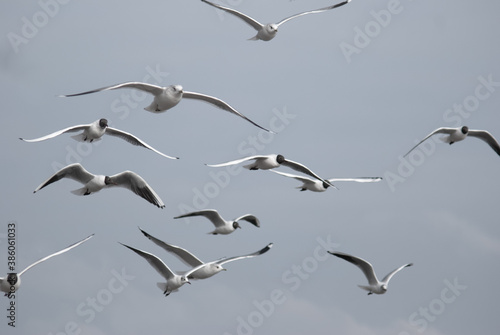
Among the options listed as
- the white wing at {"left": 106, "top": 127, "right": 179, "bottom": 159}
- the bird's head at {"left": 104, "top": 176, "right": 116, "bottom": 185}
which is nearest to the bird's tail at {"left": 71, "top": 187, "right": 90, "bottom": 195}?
the bird's head at {"left": 104, "top": 176, "right": 116, "bottom": 185}

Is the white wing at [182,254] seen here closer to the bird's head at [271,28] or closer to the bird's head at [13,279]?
the bird's head at [13,279]

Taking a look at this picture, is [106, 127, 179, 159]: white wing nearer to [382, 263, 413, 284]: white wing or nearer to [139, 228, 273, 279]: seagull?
[139, 228, 273, 279]: seagull

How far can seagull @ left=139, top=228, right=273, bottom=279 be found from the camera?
97.5 ft

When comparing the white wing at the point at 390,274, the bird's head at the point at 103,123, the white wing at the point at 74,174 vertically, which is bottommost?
the white wing at the point at 390,274

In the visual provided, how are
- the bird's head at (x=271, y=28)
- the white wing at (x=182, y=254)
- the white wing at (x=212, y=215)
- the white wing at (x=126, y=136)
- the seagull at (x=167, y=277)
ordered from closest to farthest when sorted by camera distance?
the white wing at (x=126, y=136) < the seagull at (x=167, y=277) < the bird's head at (x=271, y=28) < the white wing at (x=182, y=254) < the white wing at (x=212, y=215)

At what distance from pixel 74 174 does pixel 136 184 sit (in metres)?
2.01

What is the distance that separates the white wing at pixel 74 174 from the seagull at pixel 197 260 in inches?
95.9

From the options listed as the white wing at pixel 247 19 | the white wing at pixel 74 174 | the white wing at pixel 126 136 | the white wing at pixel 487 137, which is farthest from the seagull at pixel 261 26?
the white wing at pixel 487 137

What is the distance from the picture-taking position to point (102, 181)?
2633cm

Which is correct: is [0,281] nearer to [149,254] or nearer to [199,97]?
[149,254]

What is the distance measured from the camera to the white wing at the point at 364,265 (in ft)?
104

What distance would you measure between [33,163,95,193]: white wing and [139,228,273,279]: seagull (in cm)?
244

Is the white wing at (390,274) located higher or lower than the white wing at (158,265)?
lower

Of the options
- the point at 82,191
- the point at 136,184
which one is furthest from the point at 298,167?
the point at 82,191
